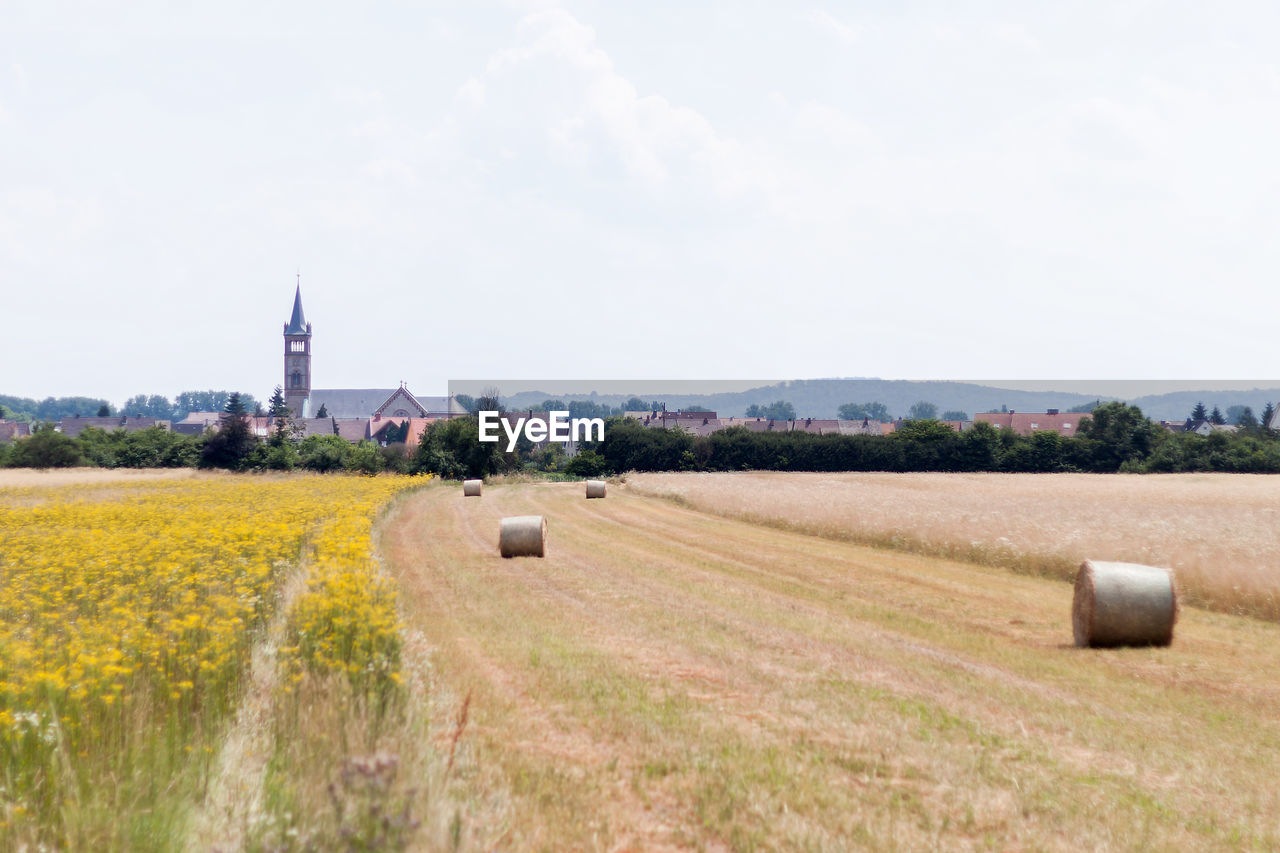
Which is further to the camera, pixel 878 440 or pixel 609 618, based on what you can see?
pixel 878 440

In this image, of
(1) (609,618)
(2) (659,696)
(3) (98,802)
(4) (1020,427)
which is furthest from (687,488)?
(4) (1020,427)

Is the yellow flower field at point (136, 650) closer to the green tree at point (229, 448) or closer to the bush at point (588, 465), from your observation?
the green tree at point (229, 448)

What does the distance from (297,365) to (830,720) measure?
195595 mm

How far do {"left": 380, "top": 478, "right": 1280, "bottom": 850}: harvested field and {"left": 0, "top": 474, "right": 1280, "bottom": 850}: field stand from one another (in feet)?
0.15

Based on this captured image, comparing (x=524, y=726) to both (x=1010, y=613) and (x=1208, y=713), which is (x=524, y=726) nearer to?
(x=1208, y=713)

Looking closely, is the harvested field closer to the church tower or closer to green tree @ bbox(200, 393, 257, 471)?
green tree @ bbox(200, 393, 257, 471)

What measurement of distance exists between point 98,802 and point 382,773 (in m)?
1.73

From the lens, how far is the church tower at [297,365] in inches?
7323

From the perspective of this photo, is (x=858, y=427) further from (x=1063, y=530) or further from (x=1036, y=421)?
(x=1063, y=530)

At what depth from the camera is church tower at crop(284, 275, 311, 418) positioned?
186 m

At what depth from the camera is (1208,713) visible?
392 inches

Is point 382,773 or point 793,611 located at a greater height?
point 382,773

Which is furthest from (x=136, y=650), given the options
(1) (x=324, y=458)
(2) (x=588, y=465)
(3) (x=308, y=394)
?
(3) (x=308, y=394)

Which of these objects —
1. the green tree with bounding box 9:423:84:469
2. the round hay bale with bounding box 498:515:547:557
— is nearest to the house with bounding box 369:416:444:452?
the green tree with bounding box 9:423:84:469
